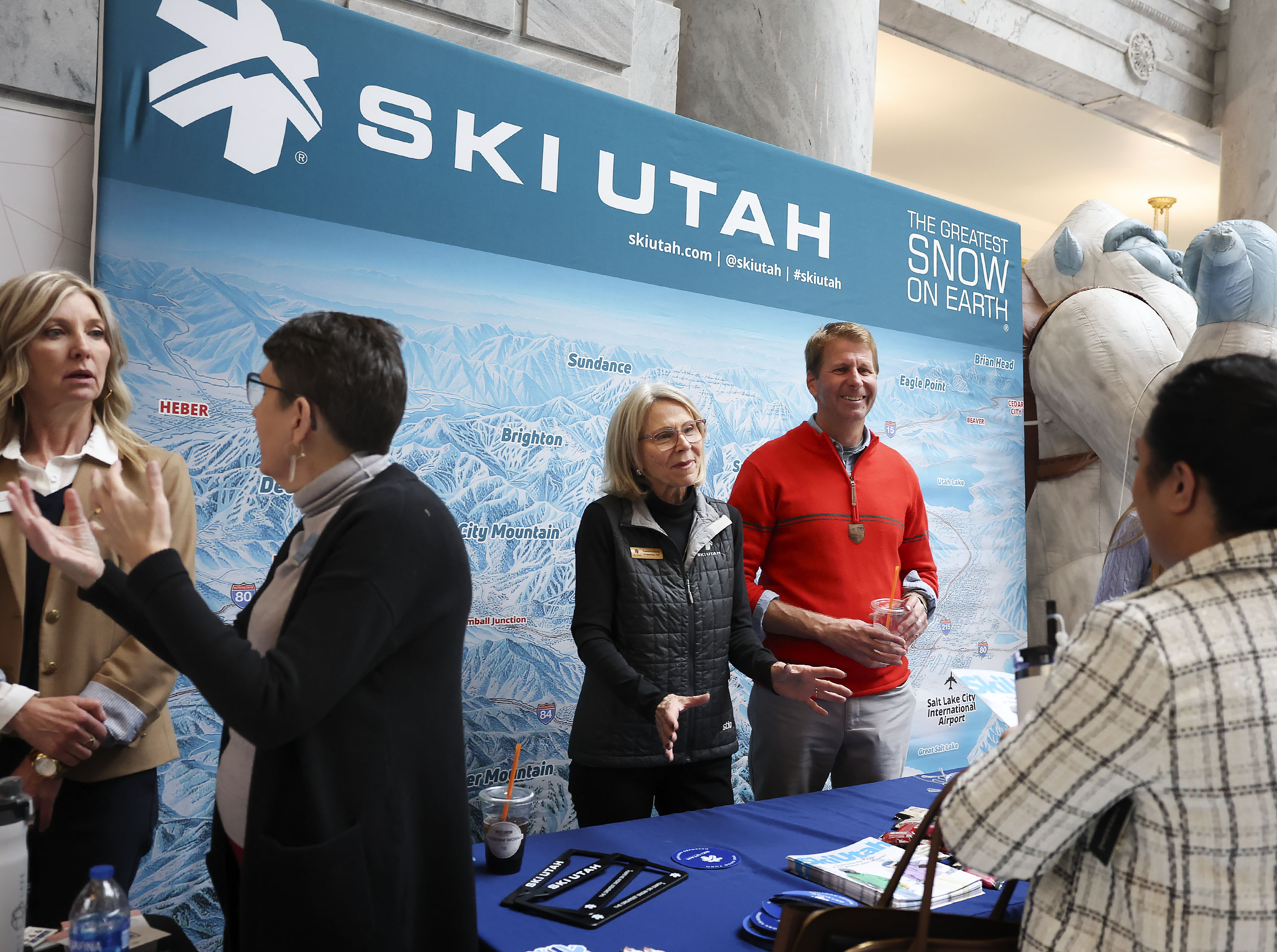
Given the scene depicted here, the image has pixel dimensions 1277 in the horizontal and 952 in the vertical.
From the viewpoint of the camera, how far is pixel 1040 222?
32.2 feet

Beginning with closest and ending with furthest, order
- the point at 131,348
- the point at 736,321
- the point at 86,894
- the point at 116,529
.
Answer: the point at 86,894, the point at 116,529, the point at 131,348, the point at 736,321

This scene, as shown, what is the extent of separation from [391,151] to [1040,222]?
29.3 feet

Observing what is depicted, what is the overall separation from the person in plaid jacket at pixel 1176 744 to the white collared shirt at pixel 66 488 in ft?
4.65

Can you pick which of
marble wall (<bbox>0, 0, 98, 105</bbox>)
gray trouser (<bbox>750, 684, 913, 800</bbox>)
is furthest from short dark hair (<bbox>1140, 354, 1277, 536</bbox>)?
marble wall (<bbox>0, 0, 98, 105</bbox>)

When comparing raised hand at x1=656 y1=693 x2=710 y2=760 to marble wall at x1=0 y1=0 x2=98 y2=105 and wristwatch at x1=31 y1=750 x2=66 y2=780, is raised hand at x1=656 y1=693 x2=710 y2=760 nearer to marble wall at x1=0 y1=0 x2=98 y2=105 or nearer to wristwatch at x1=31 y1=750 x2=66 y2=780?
wristwatch at x1=31 y1=750 x2=66 y2=780

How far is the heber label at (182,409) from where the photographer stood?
2.27 meters

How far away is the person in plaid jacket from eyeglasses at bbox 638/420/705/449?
143 centimetres

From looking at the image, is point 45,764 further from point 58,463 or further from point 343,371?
point 343,371

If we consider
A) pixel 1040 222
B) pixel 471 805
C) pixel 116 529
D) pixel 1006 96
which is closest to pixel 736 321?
pixel 471 805

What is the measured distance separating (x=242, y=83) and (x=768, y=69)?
7.53 feet

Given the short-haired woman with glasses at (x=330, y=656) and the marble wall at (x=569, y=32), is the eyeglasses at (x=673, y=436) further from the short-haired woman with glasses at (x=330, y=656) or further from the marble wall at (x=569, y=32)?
the marble wall at (x=569, y=32)

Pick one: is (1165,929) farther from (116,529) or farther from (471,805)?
(471,805)

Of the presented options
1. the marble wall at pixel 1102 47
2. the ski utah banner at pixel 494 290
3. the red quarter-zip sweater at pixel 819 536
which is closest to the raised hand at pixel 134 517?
the ski utah banner at pixel 494 290

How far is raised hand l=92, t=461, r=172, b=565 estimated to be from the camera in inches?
45.8
